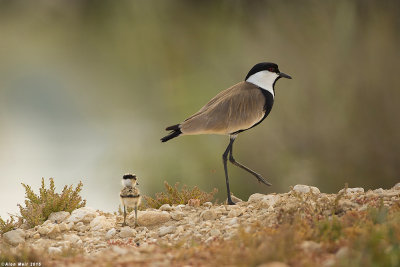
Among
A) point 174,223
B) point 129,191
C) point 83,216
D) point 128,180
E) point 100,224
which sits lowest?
point 174,223

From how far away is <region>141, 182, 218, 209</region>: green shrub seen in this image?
7387 millimetres

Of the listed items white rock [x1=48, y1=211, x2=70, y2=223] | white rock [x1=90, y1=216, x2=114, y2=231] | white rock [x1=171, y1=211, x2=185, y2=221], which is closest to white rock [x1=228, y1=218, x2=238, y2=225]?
white rock [x1=171, y1=211, x2=185, y2=221]

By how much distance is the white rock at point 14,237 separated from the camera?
6.53m

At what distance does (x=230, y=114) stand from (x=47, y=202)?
305 centimetres

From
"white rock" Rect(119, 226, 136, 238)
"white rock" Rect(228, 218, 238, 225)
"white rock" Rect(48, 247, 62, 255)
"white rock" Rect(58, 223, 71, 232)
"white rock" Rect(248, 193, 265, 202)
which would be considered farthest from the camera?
"white rock" Rect(248, 193, 265, 202)

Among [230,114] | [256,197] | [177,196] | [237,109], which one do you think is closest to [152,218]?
[177,196]

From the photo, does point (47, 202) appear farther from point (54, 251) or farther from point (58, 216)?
point (54, 251)

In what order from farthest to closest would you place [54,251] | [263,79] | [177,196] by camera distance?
[177,196] < [263,79] < [54,251]

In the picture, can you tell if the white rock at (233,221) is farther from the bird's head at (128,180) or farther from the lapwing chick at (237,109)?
the bird's head at (128,180)

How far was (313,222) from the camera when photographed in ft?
16.2

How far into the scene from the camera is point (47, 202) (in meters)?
7.26

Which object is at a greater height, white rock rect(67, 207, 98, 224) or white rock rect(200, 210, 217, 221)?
white rock rect(67, 207, 98, 224)

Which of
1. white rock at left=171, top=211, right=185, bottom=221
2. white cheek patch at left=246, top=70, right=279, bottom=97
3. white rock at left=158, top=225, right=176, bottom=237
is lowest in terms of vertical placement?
white rock at left=158, top=225, right=176, bottom=237

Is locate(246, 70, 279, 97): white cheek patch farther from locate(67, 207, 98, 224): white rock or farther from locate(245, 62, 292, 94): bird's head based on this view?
locate(67, 207, 98, 224): white rock
